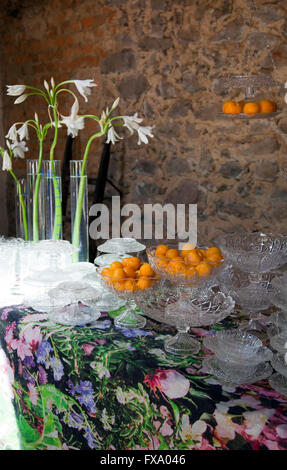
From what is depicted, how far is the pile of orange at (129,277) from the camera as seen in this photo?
1.52m

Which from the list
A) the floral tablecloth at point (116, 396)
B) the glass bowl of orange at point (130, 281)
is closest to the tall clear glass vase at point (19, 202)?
the floral tablecloth at point (116, 396)

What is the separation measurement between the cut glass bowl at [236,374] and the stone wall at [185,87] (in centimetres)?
183

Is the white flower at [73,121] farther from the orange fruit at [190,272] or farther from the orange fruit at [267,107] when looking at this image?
the orange fruit at [267,107]

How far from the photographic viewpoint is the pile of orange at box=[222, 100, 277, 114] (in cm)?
244

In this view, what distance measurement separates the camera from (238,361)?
1225mm

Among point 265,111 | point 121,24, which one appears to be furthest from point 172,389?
point 121,24

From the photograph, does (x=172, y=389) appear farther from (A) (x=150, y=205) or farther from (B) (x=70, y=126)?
(A) (x=150, y=205)

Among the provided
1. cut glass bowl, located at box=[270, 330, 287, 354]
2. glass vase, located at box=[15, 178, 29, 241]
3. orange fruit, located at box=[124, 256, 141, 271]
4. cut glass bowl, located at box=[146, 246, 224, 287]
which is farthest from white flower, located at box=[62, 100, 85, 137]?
cut glass bowl, located at box=[270, 330, 287, 354]

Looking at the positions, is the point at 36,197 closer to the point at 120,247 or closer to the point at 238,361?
the point at 120,247

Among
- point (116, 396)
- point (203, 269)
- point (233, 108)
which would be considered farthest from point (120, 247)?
point (233, 108)

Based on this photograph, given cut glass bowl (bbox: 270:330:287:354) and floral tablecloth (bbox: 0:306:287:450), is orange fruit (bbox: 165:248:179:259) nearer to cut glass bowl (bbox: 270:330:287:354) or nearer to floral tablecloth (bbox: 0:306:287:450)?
floral tablecloth (bbox: 0:306:287:450)

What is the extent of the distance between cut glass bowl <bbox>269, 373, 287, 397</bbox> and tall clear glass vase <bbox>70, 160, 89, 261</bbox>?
3.65ft

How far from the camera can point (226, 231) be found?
326 cm

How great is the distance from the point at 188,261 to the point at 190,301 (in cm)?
13
